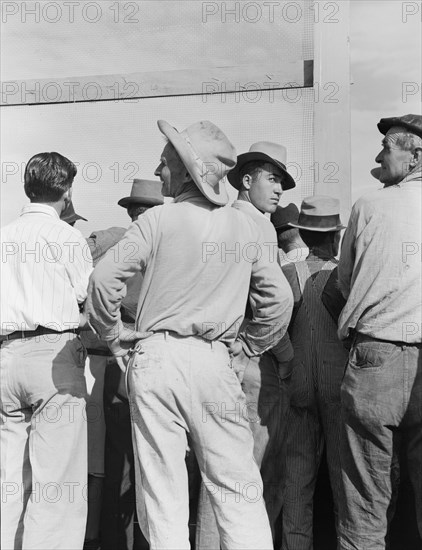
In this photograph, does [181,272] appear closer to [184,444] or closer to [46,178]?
[184,444]

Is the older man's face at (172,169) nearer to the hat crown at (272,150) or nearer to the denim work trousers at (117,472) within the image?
the hat crown at (272,150)

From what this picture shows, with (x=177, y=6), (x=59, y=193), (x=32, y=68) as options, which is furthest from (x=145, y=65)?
(x=59, y=193)

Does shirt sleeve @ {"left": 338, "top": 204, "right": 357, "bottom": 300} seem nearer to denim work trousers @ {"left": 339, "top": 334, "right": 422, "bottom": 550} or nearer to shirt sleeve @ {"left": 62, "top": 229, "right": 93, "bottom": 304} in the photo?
denim work trousers @ {"left": 339, "top": 334, "right": 422, "bottom": 550}

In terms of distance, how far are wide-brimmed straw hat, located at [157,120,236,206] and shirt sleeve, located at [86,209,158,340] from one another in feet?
0.73

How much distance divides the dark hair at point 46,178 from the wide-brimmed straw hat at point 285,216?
3.67ft

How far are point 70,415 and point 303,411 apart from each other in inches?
40.4

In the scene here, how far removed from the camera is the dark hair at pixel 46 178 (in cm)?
318

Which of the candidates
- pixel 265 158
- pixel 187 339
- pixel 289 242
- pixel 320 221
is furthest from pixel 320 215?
pixel 187 339

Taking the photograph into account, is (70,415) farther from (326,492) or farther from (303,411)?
(326,492)

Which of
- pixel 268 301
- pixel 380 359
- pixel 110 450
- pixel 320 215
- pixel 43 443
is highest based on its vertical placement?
pixel 320 215

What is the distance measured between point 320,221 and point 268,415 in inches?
36.3

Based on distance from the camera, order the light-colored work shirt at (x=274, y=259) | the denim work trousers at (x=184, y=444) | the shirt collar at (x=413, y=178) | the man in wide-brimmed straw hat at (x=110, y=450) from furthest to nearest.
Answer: the man in wide-brimmed straw hat at (x=110, y=450)
the light-colored work shirt at (x=274, y=259)
the shirt collar at (x=413, y=178)
the denim work trousers at (x=184, y=444)

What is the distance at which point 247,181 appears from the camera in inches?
138

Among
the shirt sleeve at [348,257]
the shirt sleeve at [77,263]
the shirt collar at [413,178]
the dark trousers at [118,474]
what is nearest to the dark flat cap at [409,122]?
the shirt collar at [413,178]
